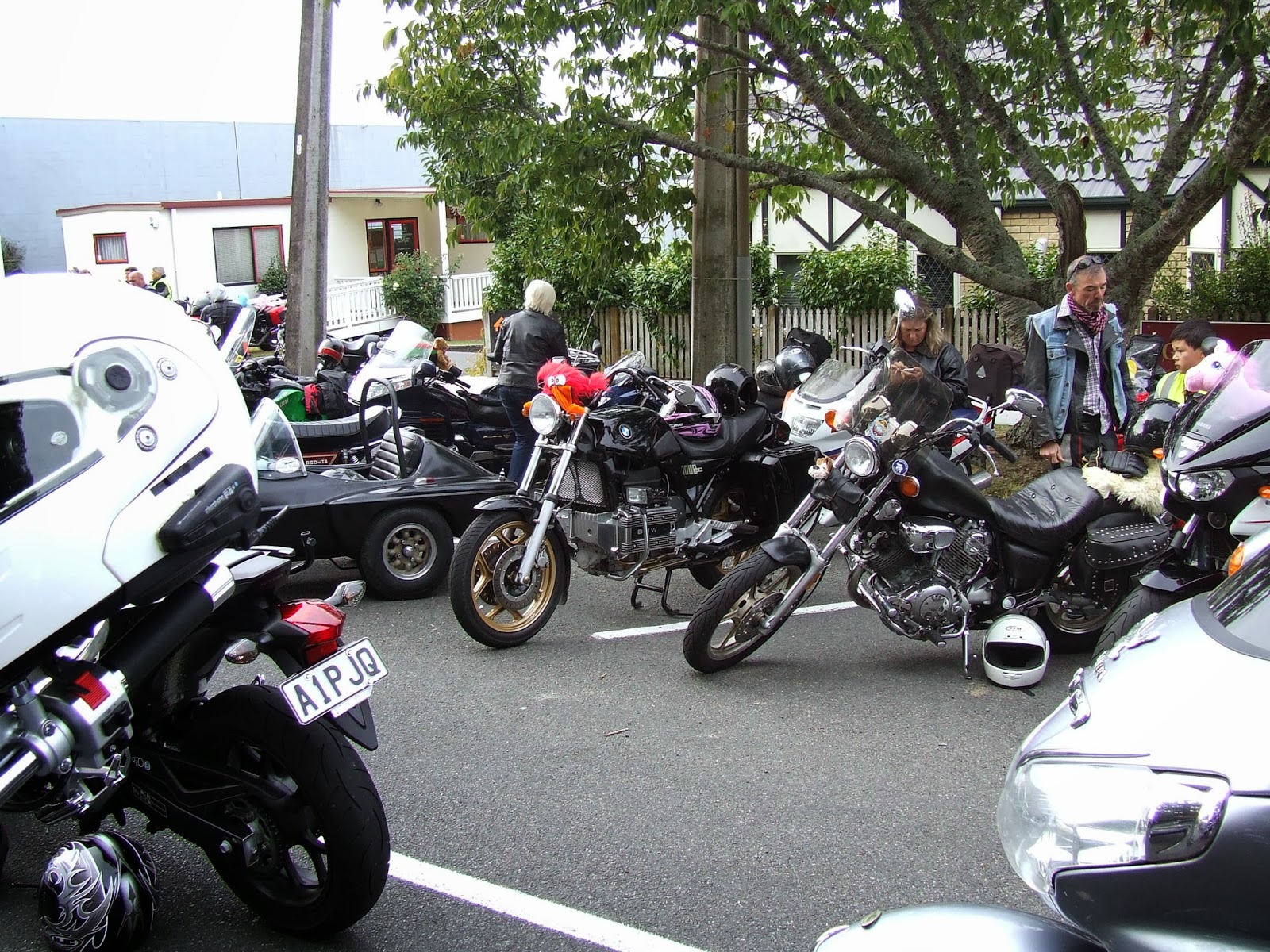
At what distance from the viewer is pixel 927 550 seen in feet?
17.5

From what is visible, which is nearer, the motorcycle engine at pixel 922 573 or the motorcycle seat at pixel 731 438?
the motorcycle engine at pixel 922 573

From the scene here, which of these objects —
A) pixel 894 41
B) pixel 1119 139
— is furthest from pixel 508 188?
pixel 1119 139

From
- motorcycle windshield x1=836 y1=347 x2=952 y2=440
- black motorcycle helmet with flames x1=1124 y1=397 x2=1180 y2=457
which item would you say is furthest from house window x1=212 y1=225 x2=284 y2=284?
black motorcycle helmet with flames x1=1124 y1=397 x2=1180 y2=457

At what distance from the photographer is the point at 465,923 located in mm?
3426

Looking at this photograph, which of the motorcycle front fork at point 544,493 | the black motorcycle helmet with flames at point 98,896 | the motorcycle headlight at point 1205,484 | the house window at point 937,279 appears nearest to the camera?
the black motorcycle helmet with flames at point 98,896

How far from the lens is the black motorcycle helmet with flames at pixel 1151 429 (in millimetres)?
5406

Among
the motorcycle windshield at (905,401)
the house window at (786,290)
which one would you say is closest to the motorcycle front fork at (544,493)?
the motorcycle windshield at (905,401)

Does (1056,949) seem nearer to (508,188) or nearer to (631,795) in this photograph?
(631,795)

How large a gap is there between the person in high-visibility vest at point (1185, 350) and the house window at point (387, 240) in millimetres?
26189

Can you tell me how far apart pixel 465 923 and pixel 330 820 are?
61cm

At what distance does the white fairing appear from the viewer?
2725mm

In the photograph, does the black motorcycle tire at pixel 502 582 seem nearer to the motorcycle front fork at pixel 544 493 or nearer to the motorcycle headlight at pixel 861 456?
the motorcycle front fork at pixel 544 493

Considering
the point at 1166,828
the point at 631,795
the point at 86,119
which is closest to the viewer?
the point at 1166,828

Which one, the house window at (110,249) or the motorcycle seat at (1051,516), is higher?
the house window at (110,249)
